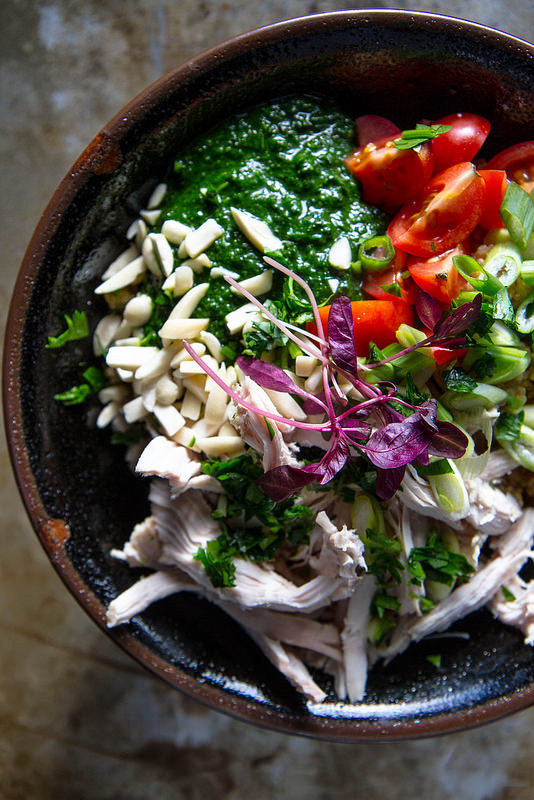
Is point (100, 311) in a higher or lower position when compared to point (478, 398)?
higher

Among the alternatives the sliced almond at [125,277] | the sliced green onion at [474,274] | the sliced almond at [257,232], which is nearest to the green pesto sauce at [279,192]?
the sliced almond at [257,232]

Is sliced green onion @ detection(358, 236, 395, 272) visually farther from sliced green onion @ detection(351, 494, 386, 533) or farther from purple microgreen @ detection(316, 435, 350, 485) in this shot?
sliced green onion @ detection(351, 494, 386, 533)

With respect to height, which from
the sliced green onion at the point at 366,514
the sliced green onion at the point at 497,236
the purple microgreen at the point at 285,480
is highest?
the sliced green onion at the point at 497,236

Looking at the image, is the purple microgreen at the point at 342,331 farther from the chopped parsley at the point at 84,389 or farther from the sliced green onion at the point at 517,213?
the chopped parsley at the point at 84,389

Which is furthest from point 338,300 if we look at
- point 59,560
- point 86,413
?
point 59,560

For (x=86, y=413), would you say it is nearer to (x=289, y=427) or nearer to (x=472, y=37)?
(x=289, y=427)

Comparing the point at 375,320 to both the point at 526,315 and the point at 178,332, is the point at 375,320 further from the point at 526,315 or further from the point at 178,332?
the point at 178,332

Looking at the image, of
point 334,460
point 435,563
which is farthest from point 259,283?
point 435,563
